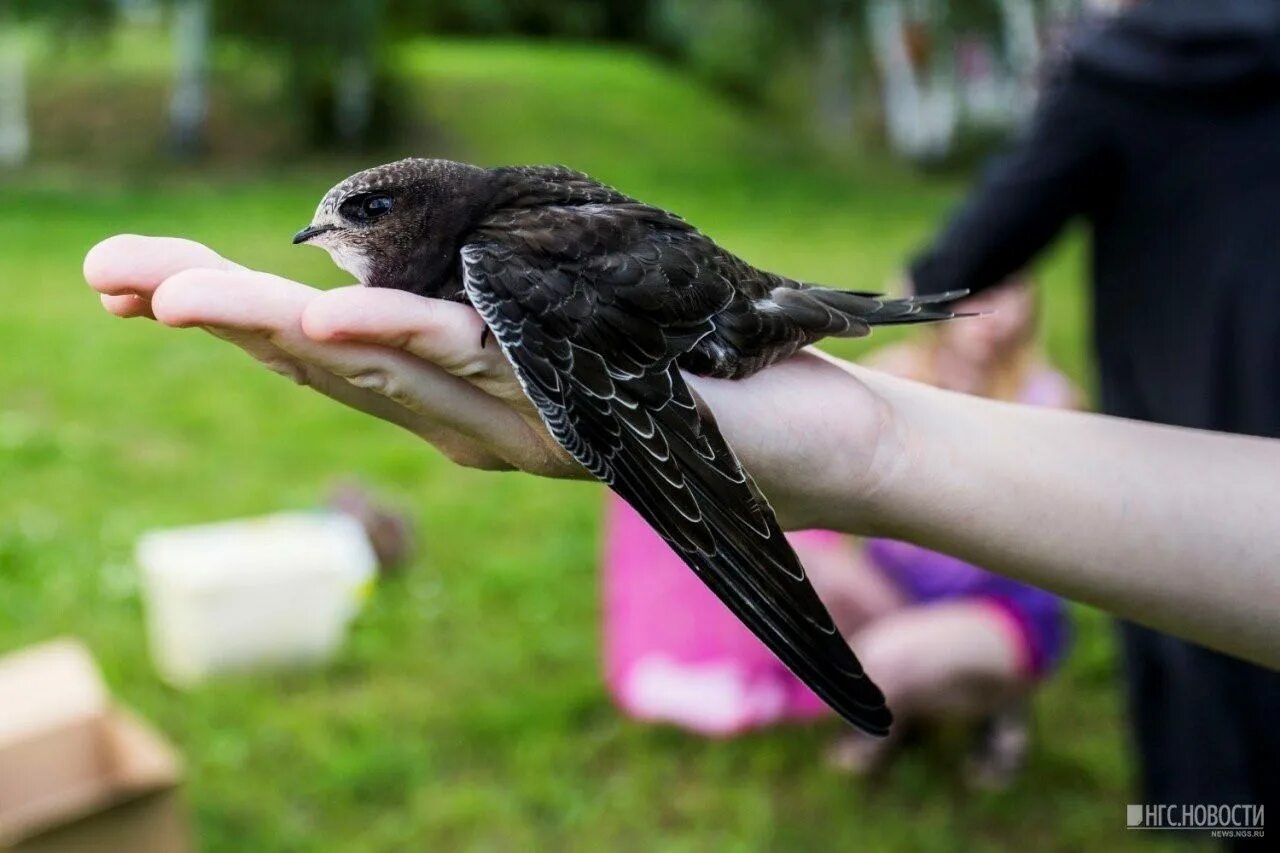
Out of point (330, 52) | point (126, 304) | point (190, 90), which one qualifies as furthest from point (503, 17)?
point (190, 90)

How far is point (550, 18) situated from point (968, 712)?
87.5 inches

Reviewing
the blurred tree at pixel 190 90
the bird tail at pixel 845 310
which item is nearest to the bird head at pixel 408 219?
the bird tail at pixel 845 310

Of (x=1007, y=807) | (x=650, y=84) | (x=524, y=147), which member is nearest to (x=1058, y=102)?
(x=1007, y=807)

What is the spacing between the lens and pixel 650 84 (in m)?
8.88

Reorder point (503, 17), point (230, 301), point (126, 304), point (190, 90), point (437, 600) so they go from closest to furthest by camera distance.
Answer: point (230, 301)
point (126, 304)
point (503, 17)
point (437, 600)
point (190, 90)

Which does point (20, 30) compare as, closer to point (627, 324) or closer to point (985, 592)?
point (985, 592)

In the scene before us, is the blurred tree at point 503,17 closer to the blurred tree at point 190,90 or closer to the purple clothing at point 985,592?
the purple clothing at point 985,592

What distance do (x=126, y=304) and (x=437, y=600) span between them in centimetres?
327

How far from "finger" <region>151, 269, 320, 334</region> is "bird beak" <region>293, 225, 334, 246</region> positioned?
30 centimetres

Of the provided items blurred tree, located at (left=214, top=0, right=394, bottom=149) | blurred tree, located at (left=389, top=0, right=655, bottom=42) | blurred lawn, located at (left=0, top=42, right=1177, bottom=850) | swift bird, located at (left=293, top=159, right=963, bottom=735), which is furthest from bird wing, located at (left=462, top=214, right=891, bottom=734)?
blurred tree, located at (left=214, top=0, right=394, bottom=149)

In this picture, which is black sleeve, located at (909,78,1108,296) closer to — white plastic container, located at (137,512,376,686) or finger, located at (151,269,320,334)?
finger, located at (151,269,320,334)

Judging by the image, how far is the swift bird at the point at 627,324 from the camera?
1.49 meters

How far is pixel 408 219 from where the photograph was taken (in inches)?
65.0

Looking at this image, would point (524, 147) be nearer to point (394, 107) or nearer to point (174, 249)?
point (394, 107)
